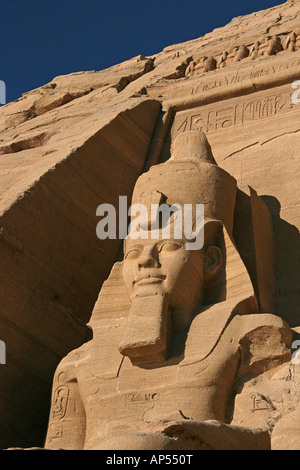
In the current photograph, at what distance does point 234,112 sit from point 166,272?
10.2 ft

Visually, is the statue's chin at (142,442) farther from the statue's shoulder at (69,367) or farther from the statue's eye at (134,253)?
the statue's eye at (134,253)

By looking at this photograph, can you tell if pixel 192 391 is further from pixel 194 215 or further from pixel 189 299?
pixel 194 215

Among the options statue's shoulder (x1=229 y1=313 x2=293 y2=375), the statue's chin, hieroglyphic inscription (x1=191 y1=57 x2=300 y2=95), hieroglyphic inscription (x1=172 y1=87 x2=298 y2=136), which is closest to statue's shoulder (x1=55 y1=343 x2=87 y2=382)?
statue's shoulder (x1=229 y1=313 x2=293 y2=375)

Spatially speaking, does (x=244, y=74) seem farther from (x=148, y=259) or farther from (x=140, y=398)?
(x=140, y=398)

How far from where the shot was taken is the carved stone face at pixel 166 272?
6406 mm

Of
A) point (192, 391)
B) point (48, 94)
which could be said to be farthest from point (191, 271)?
point (48, 94)

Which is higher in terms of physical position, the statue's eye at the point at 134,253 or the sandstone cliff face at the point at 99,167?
the sandstone cliff face at the point at 99,167

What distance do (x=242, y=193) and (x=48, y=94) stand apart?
4.76 meters

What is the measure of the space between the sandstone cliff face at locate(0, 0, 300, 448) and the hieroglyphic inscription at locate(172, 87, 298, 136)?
0.01 m

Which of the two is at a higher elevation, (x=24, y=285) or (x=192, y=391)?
(x=24, y=285)

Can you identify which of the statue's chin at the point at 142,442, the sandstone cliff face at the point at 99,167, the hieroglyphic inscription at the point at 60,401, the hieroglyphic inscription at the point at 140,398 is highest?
the sandstone cliff face at the point at 99,167

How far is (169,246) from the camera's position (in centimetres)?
656

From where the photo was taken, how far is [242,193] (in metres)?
7.46

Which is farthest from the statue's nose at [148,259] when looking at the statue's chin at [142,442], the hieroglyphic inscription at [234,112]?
the hieroglyphic inscription at [234,112]
